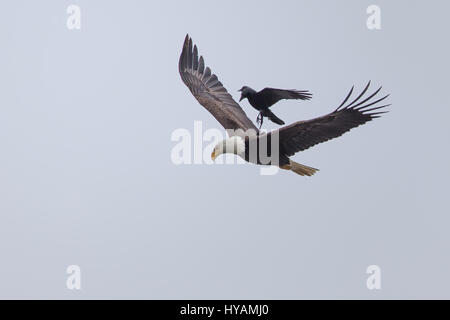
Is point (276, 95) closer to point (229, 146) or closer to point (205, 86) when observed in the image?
point (229, 146)

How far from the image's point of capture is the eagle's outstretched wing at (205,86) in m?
13.9

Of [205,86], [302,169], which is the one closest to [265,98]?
[302,169]

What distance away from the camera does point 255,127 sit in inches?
536

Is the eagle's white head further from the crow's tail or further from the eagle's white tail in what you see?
the eagle's white tail

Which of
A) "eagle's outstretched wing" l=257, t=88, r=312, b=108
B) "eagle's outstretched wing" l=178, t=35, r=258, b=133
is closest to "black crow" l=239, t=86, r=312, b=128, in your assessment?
"eagle's outstretched wing" l=257, t=88, r=312, b=108

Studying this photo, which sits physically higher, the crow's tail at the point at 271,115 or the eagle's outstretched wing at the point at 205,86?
the eagle's outstretched wing at the point at 205,86

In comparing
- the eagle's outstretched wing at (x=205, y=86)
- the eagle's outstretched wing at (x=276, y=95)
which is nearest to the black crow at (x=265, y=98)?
the eagle's outstretched wing at (x=276, y=95)

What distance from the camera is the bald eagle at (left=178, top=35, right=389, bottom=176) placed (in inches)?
444

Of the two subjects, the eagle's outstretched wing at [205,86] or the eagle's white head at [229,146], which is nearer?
the eagle's white head at [229,146]

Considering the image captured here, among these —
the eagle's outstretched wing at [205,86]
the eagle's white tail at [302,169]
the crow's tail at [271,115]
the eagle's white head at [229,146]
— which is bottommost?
the eagle's white tail at [302,169]

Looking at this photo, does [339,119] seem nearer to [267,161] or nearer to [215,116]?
[267,161]

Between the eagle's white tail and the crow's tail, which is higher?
the crow's tail

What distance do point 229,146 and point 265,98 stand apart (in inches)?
34.4

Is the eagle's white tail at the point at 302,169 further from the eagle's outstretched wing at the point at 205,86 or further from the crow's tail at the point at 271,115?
the eagle's outstretched wing at the point at 205,86
